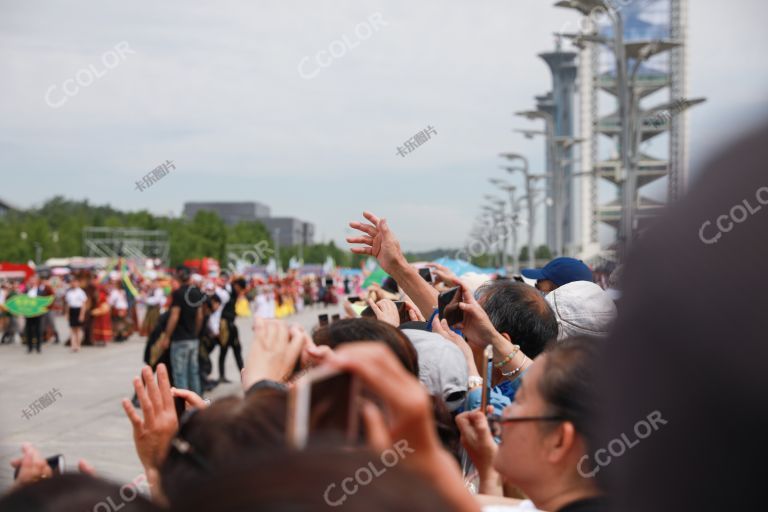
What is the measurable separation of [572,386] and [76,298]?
65.1 feet

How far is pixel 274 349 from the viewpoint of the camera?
186cm

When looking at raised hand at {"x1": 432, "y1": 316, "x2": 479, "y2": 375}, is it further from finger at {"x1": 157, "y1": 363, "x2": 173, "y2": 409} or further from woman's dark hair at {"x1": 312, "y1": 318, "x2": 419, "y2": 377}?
finger at {"x1": 157, "y1": 363, "x2": 173, "y2": 409}

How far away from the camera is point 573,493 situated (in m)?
1.88

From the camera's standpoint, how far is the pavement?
8.40 meters

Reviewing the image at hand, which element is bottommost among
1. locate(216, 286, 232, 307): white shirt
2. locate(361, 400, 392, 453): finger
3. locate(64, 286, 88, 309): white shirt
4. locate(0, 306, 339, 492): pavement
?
locate(0, 306, 339, 492): pavement

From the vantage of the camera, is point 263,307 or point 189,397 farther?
point 263,307

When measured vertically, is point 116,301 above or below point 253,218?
below

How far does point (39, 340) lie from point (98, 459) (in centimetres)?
1339

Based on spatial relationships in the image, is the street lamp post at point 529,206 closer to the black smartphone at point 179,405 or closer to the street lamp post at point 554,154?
the street lamp post at point 554,154

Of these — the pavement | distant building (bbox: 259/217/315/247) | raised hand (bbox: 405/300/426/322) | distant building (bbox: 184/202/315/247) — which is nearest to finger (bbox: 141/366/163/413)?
the pavement

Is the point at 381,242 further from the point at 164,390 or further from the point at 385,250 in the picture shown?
the point at 164,390

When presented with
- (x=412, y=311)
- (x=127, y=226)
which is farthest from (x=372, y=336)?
(x=127, y=226)

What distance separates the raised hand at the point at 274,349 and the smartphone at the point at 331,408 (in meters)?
0.75

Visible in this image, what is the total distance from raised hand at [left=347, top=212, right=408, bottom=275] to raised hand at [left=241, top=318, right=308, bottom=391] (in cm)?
198
